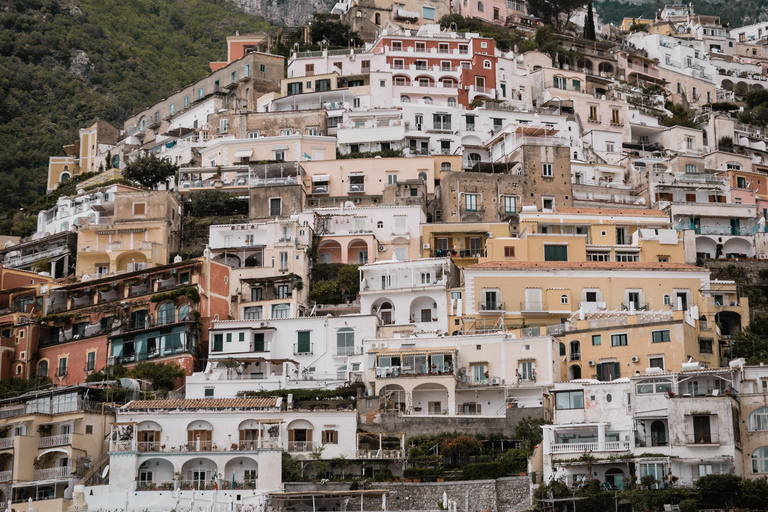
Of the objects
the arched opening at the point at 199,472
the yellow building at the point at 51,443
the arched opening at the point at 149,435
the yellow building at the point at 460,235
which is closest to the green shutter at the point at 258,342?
the yellow building at the point at 51,443

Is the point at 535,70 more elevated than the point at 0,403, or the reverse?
the point at 535,70

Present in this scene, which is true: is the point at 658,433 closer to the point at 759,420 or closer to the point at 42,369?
the point at 759,420

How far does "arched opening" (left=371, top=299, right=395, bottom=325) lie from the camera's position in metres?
63.6

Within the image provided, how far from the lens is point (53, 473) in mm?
52000

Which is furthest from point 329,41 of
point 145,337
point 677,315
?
point 677,315

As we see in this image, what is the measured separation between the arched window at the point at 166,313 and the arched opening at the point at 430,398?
14512 millimetres

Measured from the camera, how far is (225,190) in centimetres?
7638

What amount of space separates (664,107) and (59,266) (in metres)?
53.3

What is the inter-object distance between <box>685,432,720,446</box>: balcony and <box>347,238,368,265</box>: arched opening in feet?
85.4

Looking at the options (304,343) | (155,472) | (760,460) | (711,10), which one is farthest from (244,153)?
(711,10)

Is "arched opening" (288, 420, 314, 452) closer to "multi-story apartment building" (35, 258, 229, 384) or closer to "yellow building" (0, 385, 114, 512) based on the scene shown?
"yellow building" (0, 385, 114, 512)

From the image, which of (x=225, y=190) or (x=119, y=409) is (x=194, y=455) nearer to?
(x=119, y=409)

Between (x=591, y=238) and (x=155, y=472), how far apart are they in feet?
100

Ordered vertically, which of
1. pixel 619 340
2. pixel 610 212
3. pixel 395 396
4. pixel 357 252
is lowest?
pixel 395 396
